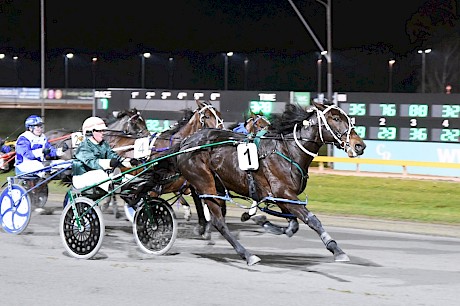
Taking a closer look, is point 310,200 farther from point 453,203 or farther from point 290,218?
point 290,218

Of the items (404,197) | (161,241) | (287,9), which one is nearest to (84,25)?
(287,9)

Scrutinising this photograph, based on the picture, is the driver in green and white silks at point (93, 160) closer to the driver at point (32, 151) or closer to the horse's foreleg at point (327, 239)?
the driver at point (32, 151)

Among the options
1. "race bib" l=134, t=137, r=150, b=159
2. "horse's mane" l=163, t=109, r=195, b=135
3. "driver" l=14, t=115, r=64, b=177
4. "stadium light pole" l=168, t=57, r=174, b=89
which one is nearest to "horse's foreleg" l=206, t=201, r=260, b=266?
"race bib" l=134, t=137, r=150, b=159

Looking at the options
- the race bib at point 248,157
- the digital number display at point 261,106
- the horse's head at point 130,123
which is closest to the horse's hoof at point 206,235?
the race bib at point 248,157

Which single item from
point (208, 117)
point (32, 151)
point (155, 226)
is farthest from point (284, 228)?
point (32, 151)

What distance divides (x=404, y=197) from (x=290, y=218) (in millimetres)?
8582

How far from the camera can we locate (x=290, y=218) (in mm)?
9438

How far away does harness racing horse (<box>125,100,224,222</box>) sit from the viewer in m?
9.76

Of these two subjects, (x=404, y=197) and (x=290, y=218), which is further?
(x=404, y=197)

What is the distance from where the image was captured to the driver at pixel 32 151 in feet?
37.4

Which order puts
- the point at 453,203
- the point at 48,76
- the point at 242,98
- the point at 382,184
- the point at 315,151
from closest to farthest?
the point at 315,151 → the point at 453,203 → the point at 382,184 → the point at 242,98 → the point at 48,76

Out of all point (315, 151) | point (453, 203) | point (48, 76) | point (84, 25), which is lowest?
point (453, 203)

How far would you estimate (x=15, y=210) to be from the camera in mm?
11016

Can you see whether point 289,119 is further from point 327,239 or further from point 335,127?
point 327,239
